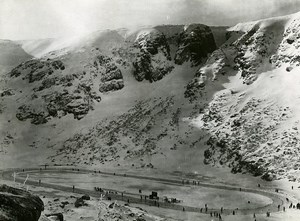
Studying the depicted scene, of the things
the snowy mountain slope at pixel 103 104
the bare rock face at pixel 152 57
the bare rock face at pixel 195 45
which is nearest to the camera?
the snowy mountain slope at pixel 103 104

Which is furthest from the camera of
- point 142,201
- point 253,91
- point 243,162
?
point 253,91

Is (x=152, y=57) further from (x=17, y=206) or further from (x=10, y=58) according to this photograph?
(x=17, y=206)

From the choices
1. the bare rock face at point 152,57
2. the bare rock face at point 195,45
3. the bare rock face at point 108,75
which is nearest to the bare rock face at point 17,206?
the bare rock face at point 108,75

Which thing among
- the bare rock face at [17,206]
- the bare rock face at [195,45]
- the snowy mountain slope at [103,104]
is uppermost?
the bare rock face at [195,45]

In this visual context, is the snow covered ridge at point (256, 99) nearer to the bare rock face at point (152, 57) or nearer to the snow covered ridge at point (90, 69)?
the snow covered ridge at point (90, 69)

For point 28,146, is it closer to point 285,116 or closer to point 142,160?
point 142,160

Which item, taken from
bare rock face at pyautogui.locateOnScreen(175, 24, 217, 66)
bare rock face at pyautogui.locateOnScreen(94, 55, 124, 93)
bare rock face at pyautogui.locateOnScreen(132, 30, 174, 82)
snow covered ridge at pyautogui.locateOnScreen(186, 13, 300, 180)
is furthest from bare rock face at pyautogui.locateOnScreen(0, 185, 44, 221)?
bare rock face at pyautogui.locateOnScreen(175, 24, 217, 66)

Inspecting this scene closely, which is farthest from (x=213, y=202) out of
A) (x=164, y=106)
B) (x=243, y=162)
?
(x=164, y=106)

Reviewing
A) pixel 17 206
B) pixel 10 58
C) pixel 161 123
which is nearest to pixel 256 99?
pixel 161 123
